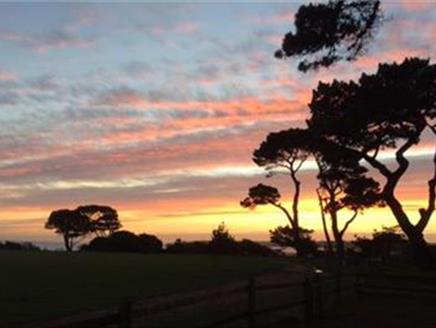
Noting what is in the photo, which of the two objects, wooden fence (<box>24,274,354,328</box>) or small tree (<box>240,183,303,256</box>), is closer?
wooden fence (<box>24,274,354,328</box>)

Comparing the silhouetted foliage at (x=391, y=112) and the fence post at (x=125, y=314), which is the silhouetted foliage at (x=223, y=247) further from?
the fence post at (x=125, y=314)

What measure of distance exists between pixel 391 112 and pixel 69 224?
7788cm

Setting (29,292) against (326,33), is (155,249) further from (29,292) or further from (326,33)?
(326,33)

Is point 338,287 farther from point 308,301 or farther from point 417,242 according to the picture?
point 417,242

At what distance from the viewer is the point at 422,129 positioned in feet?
129

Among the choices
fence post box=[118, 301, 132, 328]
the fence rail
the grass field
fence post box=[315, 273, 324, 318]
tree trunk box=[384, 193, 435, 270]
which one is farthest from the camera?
tree trunk box=[384, 193, 435, 270]

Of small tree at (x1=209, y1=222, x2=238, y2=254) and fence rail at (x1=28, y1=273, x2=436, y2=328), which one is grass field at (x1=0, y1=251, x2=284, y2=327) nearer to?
fence rail at (x1=28, y1=273, x2=436, y2=328)

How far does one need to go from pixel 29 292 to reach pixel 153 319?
10.6 m

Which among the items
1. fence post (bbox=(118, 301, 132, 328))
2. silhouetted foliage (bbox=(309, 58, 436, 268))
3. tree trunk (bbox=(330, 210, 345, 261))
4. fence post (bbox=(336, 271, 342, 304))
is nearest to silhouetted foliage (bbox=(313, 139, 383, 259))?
tree trunk (bbox=(330, 210, 345, 261))

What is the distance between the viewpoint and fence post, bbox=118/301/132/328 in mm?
12148

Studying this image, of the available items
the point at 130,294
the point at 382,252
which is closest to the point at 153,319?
the point at 130,294

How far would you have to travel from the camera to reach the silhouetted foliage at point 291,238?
71750mm

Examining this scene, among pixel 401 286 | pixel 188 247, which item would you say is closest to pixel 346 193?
pixel 188 247

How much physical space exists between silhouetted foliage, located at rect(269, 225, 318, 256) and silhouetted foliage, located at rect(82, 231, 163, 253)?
471 inches
